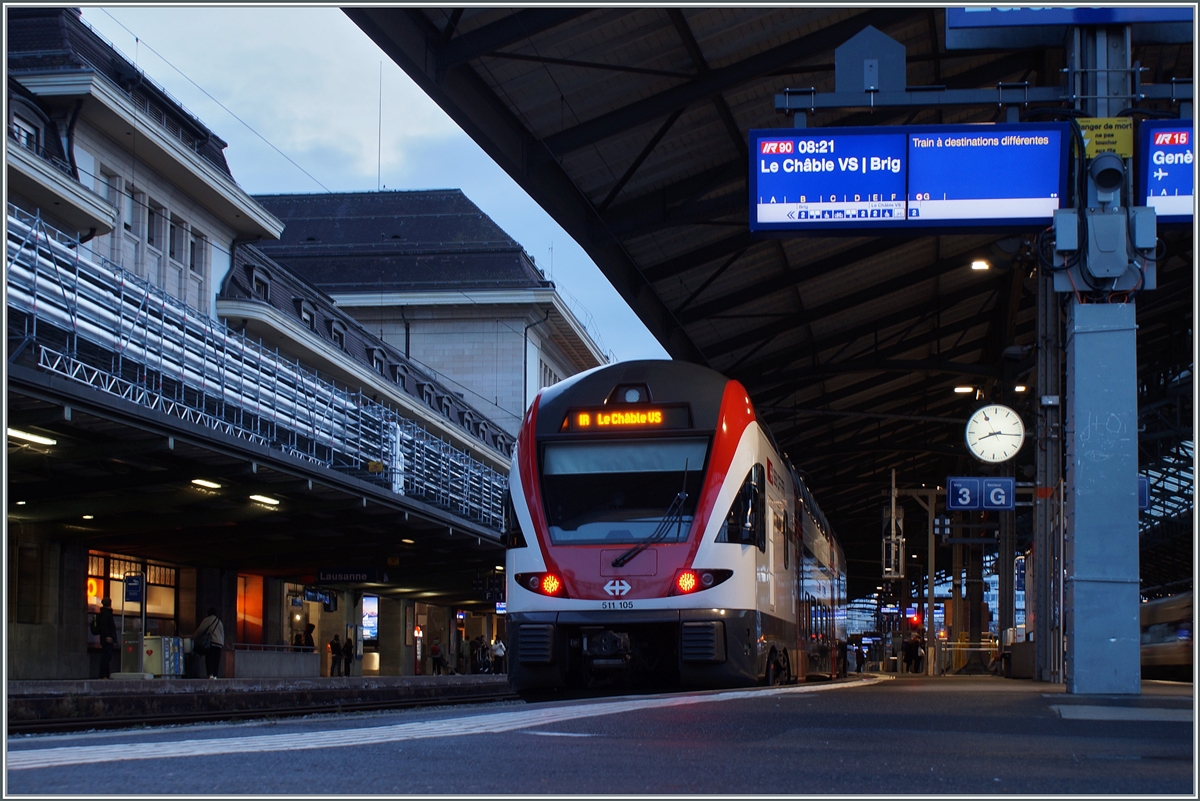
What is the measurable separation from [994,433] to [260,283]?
26.4 meters

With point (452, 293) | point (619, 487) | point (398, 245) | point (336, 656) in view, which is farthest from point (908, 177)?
point (398, 245)

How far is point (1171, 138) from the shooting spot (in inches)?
485

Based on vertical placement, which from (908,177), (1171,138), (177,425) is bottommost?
(177,425)

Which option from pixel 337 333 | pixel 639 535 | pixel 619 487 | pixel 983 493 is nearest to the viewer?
pixel 639 535

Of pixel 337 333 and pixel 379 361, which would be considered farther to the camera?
pixel 379 361

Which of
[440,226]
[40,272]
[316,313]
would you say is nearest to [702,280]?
[40,272]

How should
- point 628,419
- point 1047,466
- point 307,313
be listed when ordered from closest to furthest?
1. point 628,419
2. point 1047,466
3. point 307,313

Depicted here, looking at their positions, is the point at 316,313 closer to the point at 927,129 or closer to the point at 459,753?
the point at 927,129

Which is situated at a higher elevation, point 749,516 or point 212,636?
point 749,516

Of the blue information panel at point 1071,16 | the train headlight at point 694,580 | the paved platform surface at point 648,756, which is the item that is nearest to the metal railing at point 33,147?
the train headlight at point 694,580

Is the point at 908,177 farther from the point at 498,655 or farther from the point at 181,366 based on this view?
the point at 498,655

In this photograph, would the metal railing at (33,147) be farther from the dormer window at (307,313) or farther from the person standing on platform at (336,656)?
the person standing on platform at (336,656)

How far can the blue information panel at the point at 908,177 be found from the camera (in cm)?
1252

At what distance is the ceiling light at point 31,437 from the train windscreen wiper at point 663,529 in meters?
8.05
